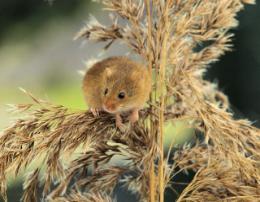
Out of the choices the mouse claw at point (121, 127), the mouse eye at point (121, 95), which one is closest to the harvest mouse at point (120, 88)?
the mouse eye at point (121, 95)

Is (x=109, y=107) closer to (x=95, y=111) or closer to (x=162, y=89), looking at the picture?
(x=95, y=111)

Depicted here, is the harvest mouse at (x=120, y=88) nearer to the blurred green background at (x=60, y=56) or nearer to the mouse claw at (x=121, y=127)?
Result: the mouse claw at (x=121, y=127)

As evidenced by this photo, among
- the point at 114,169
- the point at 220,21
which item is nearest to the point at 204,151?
the point at 114,169

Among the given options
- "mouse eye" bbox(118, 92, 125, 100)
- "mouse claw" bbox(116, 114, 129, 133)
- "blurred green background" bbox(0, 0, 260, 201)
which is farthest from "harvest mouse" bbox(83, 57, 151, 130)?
"blurred green background" bbox(0, 0, 260, 201)

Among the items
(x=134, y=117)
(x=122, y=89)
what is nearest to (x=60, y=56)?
(x=122, y=89)

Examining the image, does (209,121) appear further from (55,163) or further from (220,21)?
(55,163)
